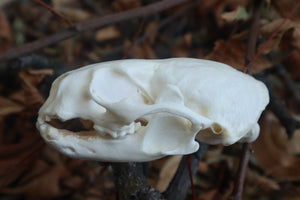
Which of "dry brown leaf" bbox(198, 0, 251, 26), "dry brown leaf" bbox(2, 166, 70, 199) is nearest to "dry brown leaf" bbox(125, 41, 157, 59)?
"dry brown leaf" bbox(198, 0, 251, 26)

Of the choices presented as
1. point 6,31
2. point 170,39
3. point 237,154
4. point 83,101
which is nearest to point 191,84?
point 83,101

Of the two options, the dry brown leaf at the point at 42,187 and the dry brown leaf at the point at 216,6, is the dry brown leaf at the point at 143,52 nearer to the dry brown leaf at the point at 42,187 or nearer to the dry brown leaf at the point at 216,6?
the dry brown leaf at the point at 216,6

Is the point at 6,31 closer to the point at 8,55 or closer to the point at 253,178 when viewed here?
the point at 8,55

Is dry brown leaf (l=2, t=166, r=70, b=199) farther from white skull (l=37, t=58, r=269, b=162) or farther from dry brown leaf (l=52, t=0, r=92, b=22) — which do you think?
dry brown leaf (l=52, t=0, r=92, b=22)

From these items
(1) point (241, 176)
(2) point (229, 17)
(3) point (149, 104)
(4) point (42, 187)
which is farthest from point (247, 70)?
(4) point (42, 187)

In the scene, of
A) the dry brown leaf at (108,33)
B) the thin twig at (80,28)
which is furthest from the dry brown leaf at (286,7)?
the dry brown leaf at (108,33)
